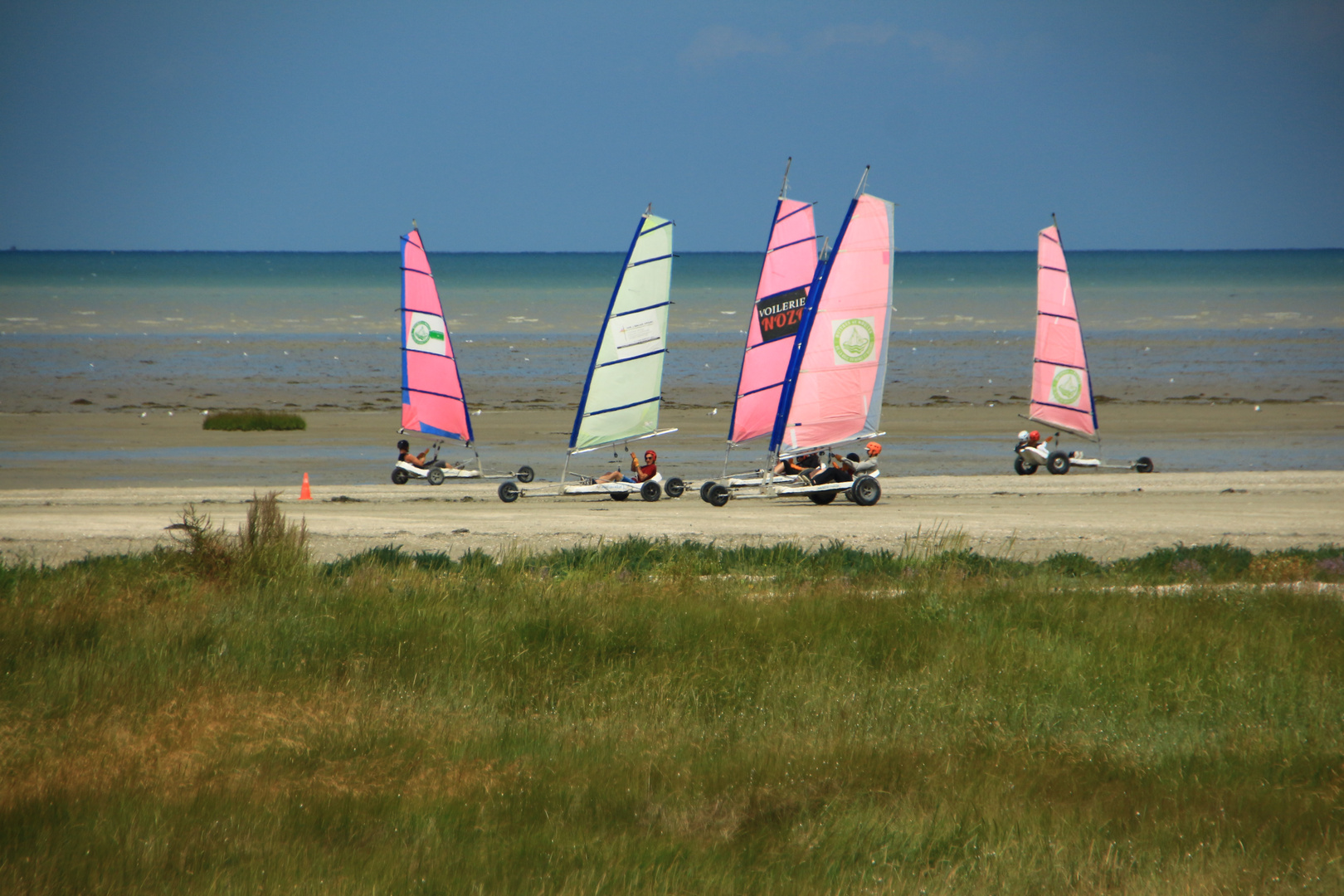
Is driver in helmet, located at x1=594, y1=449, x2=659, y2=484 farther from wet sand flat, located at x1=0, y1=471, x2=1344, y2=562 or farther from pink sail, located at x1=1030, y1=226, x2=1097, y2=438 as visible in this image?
pink sail, located at x1=1030, y1=226, x2=1097, y2=438

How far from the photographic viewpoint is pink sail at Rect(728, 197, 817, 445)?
24.9 metres

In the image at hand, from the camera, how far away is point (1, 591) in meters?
11.0

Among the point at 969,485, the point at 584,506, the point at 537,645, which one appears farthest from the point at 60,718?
the point at 969,485

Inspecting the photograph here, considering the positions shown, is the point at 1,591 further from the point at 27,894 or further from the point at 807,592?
the point at 807,592

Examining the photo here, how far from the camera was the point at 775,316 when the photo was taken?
83.0 feet

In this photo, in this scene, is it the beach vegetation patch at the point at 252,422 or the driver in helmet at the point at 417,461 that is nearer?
the driver in helmet at the point at 417,461

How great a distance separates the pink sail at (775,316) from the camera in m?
24.9

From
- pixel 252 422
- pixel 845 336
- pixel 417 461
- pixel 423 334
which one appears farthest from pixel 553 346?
pixel 845 336

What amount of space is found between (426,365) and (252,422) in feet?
29.9

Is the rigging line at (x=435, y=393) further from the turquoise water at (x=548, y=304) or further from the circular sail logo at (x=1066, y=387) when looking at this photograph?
the turquoise water at (x=548, y=304)


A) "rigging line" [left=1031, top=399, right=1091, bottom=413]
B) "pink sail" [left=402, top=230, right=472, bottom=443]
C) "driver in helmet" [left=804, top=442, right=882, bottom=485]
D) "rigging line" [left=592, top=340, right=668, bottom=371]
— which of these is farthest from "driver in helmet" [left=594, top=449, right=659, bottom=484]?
"rigging line" [left=1031, top=399, right=1091, bottom=413]

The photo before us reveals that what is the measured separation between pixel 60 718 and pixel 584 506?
554 inches

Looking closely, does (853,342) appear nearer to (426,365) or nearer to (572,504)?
(572,504)

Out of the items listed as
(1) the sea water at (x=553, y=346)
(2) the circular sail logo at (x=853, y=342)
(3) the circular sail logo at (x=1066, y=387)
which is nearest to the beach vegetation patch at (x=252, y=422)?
(1) the sea water at (x=553, y=346)
